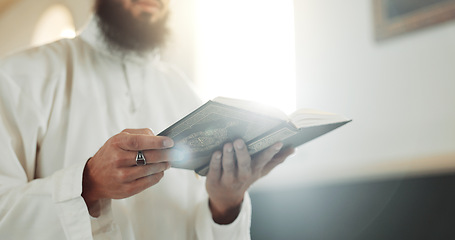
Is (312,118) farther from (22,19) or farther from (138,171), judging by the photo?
(22,19)

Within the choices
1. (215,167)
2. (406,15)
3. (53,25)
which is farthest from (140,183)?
(53,25)

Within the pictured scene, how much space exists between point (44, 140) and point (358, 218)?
5.52 ft

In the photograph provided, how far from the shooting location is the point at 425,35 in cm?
259

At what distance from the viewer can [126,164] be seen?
0.93m

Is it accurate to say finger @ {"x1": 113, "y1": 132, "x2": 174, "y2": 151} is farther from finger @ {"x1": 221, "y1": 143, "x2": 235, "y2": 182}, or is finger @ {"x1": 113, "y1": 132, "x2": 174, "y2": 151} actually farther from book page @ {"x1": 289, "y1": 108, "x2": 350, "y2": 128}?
book page @ {"x1": 289, "y1": 108, "x2": 350, "y2": 128}

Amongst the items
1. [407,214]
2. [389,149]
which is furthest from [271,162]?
[389,149]

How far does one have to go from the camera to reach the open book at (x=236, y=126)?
90cm

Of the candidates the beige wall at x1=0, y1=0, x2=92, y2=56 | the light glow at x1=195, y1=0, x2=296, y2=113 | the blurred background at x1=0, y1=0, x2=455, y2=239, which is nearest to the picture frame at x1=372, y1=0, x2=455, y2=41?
the blurred background at x1=0, y1=0, x2=455, y2=239

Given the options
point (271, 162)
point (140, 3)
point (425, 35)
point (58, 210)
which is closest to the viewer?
point (58, 210)

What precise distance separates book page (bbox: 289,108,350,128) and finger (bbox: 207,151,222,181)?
0.68 feet

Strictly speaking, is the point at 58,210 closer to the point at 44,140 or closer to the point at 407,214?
the point at 44,140

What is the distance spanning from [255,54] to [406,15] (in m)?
1.07

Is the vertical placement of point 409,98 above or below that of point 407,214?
above

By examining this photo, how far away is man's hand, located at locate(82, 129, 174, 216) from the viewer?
2.89 ft
